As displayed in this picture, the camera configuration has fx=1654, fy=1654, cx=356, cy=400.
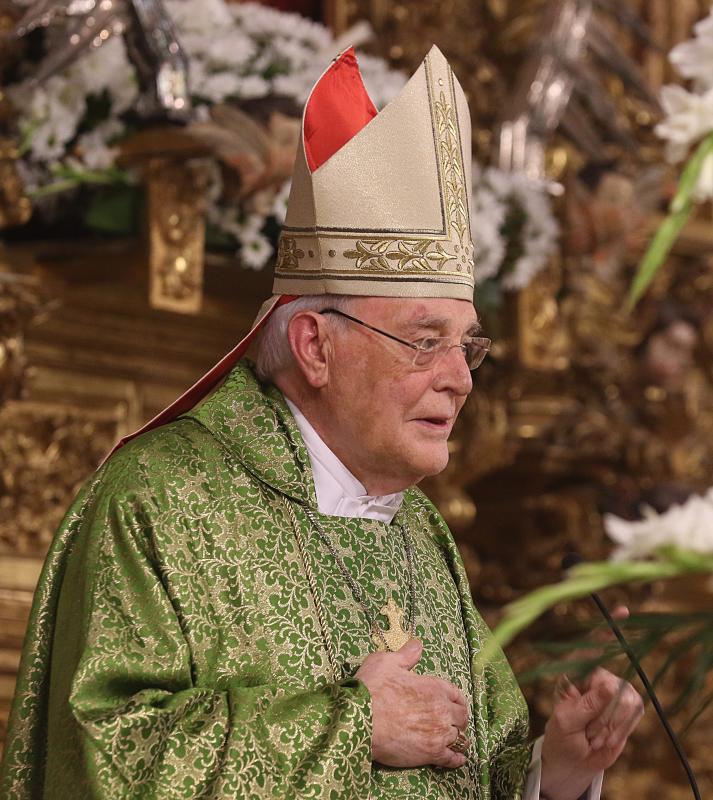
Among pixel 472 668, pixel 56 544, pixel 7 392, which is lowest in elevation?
pixel 472 668

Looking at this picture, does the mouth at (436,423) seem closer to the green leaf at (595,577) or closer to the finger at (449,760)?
the finger at (449,760)

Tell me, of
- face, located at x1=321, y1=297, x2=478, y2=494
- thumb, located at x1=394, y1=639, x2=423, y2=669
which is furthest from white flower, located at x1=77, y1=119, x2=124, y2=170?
thumb, located at x1=394, y1=639, x2=423, y2=669

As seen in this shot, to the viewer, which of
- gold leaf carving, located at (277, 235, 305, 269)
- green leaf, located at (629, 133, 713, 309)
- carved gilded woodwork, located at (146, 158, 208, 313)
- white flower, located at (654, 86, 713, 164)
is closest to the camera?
green leaf, located at (629, 133, 713, 309)

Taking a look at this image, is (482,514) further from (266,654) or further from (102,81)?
(266,654)

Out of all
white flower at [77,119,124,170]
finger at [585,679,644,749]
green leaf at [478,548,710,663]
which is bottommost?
finger at [585,679,644,749]

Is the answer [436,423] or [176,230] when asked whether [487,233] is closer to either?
[176,230]

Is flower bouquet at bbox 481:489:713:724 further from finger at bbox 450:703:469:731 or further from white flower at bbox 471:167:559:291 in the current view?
white flower at bbox 471:167:559:291

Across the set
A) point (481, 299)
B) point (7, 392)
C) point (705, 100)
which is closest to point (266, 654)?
point (705, 100)

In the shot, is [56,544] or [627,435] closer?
[56,544]

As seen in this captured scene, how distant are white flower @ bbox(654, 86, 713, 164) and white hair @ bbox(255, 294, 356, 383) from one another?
1.37 metres

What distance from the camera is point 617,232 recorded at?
4996 mm

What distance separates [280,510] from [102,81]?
1.60m

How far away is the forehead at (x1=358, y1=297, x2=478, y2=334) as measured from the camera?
9.59ft

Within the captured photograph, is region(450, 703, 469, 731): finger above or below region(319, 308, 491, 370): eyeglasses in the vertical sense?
below
